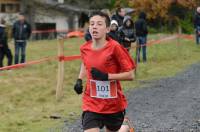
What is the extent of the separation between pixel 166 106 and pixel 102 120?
4815 mm

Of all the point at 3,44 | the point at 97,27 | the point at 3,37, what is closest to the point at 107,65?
the point at 97,27

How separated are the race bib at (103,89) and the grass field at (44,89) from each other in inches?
115

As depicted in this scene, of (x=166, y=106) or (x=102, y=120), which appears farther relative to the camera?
(x=166, y=106)

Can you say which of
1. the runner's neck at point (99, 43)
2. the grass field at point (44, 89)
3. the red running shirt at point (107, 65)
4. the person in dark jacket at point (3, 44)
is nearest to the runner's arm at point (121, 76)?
the red running shirt at point (107, 65)

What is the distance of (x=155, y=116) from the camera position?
30.9ft

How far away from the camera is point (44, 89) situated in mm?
13203

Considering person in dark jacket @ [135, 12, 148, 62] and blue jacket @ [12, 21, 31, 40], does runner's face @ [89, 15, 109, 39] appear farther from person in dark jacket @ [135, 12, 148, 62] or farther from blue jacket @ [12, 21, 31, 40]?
person in dark jacket @ [135, 12, 148, 62]

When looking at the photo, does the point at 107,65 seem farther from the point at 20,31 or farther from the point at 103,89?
the point at 20,31

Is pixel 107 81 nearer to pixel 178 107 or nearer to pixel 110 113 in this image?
pixel 110 113

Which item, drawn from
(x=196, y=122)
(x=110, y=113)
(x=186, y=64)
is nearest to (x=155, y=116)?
(x=196, y=122)

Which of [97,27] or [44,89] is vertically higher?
[97,27]

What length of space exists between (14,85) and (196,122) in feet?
20.6

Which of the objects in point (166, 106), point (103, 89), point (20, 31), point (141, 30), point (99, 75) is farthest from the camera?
point (141, 30)

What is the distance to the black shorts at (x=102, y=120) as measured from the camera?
5.75 meters
